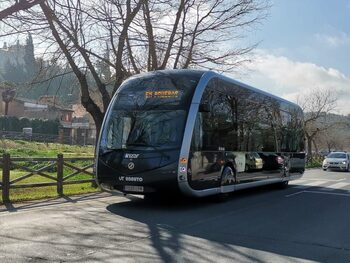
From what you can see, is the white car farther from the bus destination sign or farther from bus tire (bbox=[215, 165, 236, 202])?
the bus destination sign

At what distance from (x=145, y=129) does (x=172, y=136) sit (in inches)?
27.9

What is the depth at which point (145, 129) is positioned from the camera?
11.2 meters

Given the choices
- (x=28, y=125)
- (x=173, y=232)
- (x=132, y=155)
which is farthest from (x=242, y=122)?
(x=28, y=125)

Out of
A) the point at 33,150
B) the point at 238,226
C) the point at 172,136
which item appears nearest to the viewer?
the point at 238,226

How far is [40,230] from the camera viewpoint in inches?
322

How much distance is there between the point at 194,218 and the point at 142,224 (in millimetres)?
1421

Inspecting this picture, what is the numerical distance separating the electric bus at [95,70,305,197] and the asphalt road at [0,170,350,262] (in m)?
0.65

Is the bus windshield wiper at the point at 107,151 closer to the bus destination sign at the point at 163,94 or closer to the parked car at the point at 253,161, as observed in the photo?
the bus destination sign at the point at 163,94

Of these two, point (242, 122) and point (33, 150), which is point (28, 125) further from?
point (242, 122)

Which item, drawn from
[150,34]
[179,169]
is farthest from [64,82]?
[179,169]

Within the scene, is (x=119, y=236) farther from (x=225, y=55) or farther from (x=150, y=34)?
(x=225, y=55)

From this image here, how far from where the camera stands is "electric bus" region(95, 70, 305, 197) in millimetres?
10852

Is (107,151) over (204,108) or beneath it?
beneath

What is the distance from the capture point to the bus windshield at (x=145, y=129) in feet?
36.0
